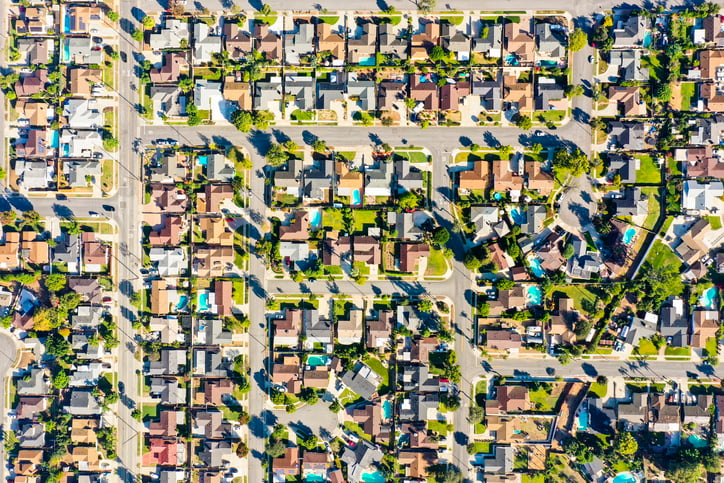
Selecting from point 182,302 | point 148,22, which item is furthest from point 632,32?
point 182,302

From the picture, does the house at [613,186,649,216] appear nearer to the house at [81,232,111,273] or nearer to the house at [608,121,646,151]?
the house at [608,121,646,151]

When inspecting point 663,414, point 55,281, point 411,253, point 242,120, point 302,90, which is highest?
point 302,90

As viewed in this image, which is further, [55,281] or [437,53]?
[55,281]

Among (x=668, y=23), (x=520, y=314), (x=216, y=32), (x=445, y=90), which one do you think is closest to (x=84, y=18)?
(x=216, y=32)

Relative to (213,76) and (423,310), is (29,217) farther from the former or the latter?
(423,310)

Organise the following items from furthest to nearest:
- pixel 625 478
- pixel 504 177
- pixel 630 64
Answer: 1. pixel 625 478
2. pixel 504 177
3. pixel 630 64

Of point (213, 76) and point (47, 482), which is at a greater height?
point (213, 76)

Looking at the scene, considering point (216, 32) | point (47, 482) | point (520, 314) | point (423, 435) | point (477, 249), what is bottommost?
point (47, 482)

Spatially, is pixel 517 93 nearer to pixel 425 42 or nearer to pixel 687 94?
pixel 425 42
